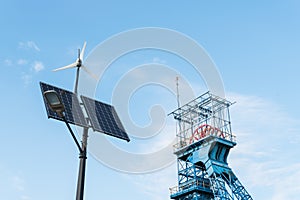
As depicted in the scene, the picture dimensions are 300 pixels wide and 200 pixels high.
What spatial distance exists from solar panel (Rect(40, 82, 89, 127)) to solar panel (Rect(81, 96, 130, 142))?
0.36m

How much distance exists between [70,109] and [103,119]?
1.85 metres

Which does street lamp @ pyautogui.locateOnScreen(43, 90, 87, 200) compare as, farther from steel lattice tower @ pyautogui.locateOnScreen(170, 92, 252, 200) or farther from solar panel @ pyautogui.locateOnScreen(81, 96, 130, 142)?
steel lattice tower @ pyautogui.locateOnScreen(170, 92, 252, 200)

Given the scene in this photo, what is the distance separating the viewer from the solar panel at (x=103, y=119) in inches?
648

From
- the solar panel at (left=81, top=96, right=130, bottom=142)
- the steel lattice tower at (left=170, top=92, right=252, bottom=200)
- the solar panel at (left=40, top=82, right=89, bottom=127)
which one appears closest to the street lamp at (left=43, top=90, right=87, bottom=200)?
the solar panel at (left=40, top=82, right=89, bottom=127)

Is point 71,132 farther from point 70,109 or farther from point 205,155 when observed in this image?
point 205,155

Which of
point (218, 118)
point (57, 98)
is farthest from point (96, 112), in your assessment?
point (218, 118)

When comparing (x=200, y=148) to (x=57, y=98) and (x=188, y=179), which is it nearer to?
(x=188, y=179)

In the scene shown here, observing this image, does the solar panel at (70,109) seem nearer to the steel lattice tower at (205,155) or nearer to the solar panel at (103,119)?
the solar panel at (103,119)

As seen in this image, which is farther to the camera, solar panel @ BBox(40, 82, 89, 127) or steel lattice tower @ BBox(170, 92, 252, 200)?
steel lattice tower @ BBox(170, 92, 252, 200)

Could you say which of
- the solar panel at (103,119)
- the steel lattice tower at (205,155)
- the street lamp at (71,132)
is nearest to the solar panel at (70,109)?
the solar panel at (103,119)

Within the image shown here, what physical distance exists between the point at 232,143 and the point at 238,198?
24.4ft

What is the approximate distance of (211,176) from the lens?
49594 mm

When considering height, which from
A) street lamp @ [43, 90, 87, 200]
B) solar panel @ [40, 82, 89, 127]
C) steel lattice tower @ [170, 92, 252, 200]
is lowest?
street lamp @ [43, 90, 87, 200]

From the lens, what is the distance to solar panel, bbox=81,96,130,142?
16453 mm
